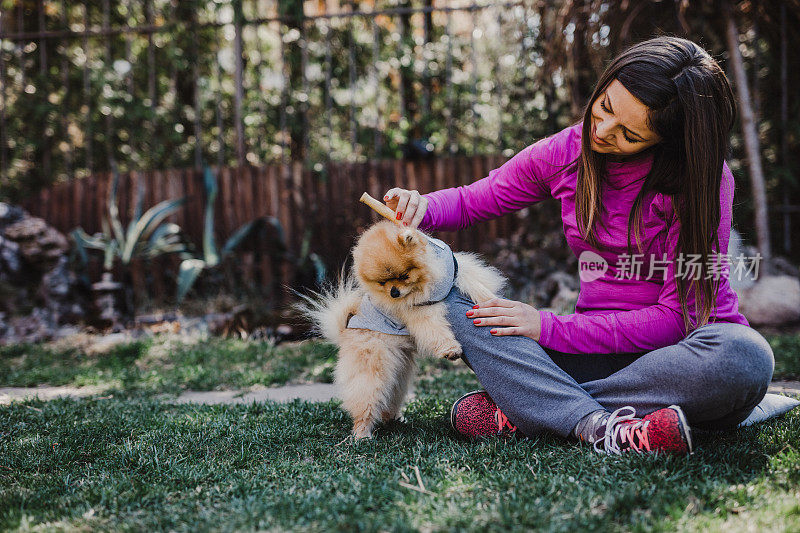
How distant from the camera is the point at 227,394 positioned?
3.04 meters

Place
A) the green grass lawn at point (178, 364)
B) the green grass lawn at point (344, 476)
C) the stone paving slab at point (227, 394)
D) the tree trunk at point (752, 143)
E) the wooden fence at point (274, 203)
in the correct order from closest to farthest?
the green grass lawn at point (344, 476), the stone paving slab at point (227, 394), the green grass lawn at point (178, 364), the tree trunk at point (752, 143), the wooden fence at point (274, 203)

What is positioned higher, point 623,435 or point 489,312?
point 489,312

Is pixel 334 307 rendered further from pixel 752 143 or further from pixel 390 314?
pixel 752 143

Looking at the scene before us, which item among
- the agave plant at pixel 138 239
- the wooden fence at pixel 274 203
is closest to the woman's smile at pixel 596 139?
the wooden fence at pixel 274 203

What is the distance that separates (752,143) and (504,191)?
3.70 metres

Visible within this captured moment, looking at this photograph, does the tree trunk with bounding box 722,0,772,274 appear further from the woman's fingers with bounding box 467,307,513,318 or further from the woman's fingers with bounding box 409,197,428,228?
the woman's fingers with bounding box 409,197,428,228

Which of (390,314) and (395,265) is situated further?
(390,314)

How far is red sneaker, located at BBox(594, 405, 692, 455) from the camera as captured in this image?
1677 millimetres

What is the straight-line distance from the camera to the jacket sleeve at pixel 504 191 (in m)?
2.16

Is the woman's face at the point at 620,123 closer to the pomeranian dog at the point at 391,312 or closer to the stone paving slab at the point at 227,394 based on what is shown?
the pomeranian dog at the point at 391,312

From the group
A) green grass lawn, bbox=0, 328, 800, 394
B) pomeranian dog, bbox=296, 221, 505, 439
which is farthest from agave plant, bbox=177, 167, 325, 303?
pomeranian dog, bbox=296, 221, 505, 439

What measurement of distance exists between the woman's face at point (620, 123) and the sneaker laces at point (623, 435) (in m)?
0.86

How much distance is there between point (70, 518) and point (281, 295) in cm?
384

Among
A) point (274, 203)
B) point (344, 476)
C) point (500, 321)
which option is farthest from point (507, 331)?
point (274, 203)
